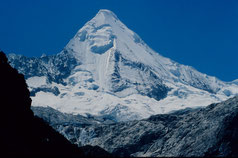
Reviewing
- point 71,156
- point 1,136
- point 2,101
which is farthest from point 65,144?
point 1,136

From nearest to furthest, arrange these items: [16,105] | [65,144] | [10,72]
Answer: [16,105] → [10,72] → [65,144]

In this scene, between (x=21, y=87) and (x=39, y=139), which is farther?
(x=21, y=87)

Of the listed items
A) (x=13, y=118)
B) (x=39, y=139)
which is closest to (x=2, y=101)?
(x=13, y=118)

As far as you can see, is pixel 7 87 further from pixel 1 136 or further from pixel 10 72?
pixel 1 136

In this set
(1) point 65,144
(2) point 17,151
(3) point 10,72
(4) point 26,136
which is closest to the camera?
(2) point 17,151

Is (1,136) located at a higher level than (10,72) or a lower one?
lower

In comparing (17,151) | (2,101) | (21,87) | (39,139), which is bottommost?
(17,151)
